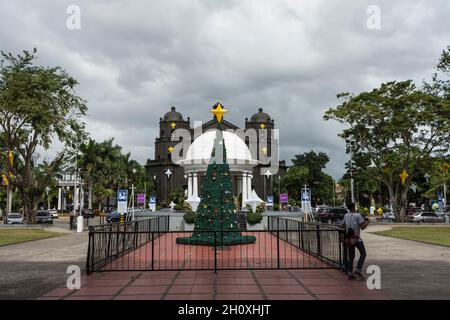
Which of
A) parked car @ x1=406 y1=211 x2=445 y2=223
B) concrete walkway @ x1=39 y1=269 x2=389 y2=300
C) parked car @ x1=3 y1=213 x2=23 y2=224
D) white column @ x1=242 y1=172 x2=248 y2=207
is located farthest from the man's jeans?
parked car @ x1=3 y1=213 x2=23 y2=224

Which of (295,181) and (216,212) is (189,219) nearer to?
(216,212)

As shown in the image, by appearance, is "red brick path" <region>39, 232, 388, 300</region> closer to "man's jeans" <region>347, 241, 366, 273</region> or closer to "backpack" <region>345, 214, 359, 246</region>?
"man's jeans" <region>347, 241, 366, 273</region>

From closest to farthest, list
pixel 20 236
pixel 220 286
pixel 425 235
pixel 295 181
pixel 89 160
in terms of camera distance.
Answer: pixel 220 286 < pixel 20 236 < pixel 425 235 < pixel 89 160 < pixel 295 181

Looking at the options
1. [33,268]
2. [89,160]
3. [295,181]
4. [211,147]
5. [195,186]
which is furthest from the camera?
[295,181]

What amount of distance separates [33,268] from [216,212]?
775 centimetres

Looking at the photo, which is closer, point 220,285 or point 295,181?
point 220,285

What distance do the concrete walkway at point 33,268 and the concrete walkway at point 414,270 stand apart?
7.59m

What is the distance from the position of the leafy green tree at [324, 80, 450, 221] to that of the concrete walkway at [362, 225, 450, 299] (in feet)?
78.6

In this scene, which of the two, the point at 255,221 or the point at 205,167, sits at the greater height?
the point at 205,167

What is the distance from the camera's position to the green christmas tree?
1784 centimetres

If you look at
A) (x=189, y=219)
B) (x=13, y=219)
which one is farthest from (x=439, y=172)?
(x=13, y=219)

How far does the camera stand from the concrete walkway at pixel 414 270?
8727 mm

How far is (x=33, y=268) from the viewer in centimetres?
1238
